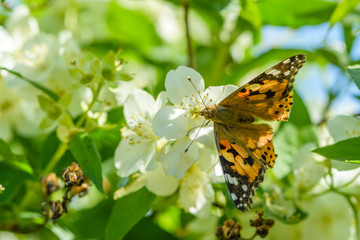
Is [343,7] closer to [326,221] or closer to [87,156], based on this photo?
[326,221]

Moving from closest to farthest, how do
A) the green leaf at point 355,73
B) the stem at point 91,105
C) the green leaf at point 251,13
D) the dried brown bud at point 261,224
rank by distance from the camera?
the green leaf at point 355,73 < the dried brown bud at point 261,224 < the stem at point 91,105 < the green leaf at point 251,13

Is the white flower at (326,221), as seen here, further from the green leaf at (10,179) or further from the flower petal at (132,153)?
the green leaf at (10,179)

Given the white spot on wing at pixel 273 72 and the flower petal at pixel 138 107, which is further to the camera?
the flower petal at pixel 138 107

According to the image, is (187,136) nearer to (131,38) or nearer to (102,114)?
(102,114)

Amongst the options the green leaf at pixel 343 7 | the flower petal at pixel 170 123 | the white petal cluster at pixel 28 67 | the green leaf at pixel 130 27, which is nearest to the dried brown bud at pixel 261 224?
the flower petal at pixel 170 123

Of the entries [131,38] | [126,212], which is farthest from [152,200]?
[131,38]

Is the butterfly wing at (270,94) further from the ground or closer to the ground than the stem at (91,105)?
further from the ground

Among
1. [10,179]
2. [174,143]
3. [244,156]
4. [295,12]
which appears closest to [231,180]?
[244,156]

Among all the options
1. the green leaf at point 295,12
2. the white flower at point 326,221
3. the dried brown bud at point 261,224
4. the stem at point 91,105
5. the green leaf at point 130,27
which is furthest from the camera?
the green leaf at point 130,27
